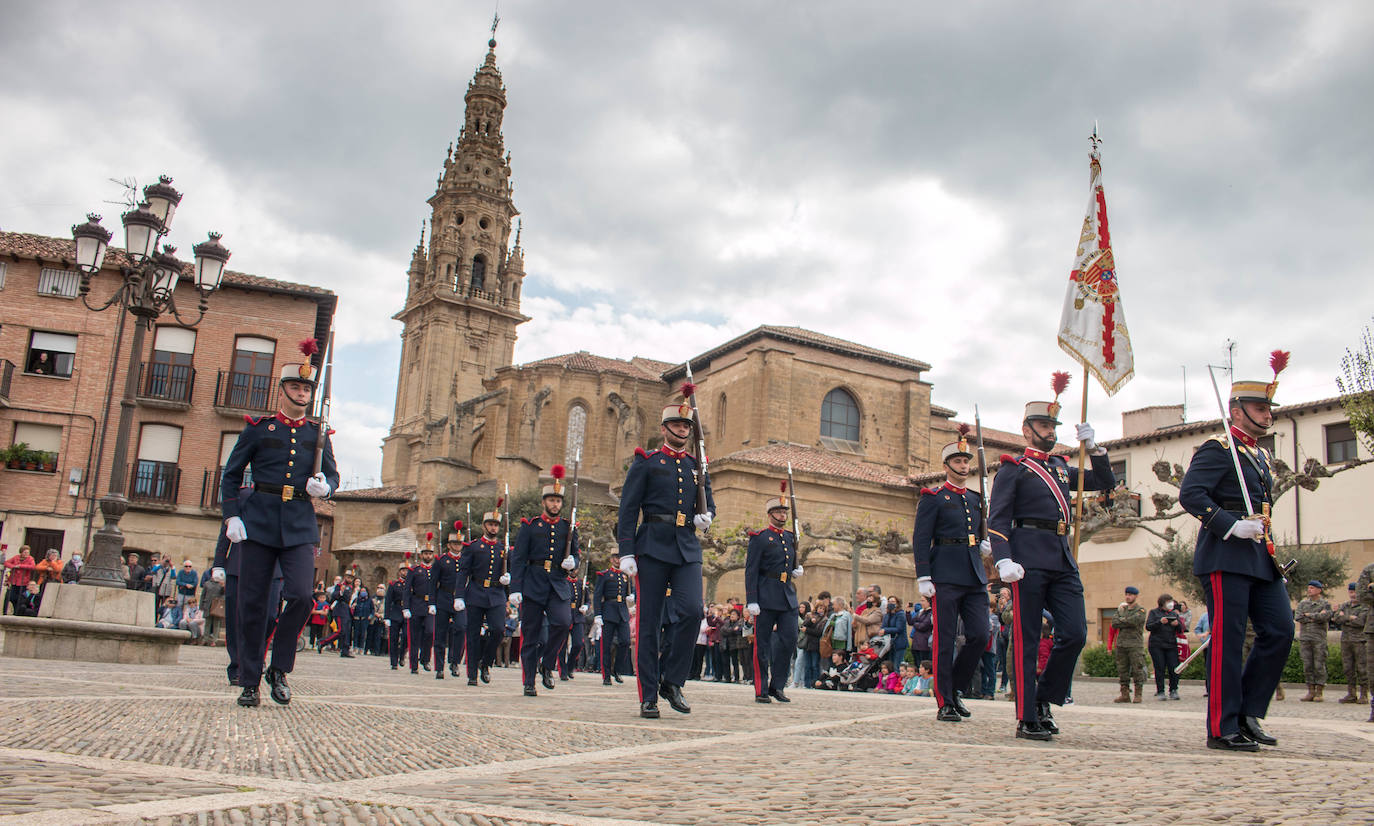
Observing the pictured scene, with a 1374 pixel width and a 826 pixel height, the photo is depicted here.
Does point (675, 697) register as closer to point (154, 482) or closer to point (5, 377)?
point (5, 377)

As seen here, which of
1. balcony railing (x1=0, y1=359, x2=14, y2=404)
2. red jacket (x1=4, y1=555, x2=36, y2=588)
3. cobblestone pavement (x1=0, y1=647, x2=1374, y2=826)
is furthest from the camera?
balcony railing (x1=0, y1=359, x2=14, y2=404)

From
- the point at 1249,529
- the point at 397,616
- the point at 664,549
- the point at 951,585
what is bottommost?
the point at 397,616

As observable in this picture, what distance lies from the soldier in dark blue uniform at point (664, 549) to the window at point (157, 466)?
30.6 meters

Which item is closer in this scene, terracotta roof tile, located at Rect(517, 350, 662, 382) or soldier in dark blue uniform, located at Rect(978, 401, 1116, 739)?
soldier in dark blue uniform, located at Rect(978, 401, 1116, 739)

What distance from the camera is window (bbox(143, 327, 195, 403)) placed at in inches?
1384

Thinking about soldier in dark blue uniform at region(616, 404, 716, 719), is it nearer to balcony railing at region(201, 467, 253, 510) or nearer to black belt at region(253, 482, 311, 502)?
black belt at region(253, 482, 311, 502)

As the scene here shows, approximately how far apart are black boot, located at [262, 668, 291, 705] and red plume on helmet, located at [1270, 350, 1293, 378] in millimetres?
6507

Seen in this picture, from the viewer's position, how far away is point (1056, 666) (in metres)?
6.76

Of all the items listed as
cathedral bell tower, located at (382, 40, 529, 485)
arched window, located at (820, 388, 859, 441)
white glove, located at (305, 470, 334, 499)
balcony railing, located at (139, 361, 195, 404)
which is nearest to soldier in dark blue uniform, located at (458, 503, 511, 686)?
white glove, located at (305, 470, 334, 499)

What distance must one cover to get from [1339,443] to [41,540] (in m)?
35.2

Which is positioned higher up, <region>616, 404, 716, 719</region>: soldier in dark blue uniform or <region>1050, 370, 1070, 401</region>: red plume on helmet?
<region>1050, 370, 1070, 401</region>: red plume on helmet

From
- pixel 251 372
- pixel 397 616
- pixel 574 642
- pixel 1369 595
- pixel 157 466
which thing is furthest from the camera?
pixel 251 372

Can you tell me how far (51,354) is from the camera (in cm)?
3350

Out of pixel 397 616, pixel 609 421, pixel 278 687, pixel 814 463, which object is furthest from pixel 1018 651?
pixel 609 421
